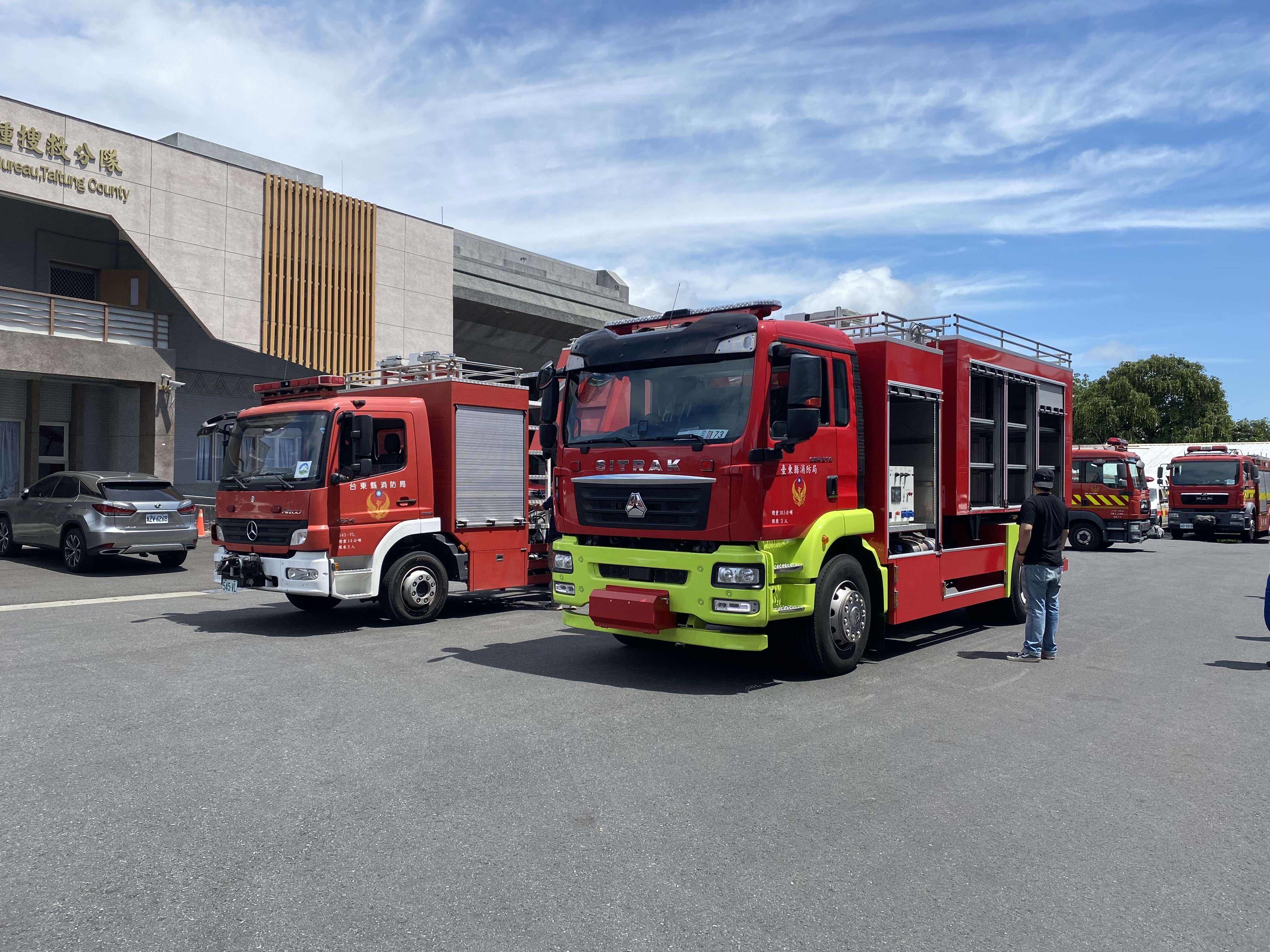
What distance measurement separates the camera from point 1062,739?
6.20 metres

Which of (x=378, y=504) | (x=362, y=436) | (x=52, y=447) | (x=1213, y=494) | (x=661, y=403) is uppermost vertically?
(x=52, y=447)

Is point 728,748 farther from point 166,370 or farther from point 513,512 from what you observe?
point 166,370

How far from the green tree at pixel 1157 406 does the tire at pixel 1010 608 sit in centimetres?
5881

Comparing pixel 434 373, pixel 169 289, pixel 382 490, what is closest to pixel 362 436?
pixel 382 490

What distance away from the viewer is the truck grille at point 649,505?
735 centimetres

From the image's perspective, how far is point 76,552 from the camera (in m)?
15.6

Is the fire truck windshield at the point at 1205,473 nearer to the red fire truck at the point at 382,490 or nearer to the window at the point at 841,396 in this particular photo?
the red fire truck at the point at 382,490

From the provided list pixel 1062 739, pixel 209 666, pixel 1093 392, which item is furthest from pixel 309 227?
pixel 1093 392

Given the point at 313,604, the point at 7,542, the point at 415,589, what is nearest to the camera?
the point at 415,589

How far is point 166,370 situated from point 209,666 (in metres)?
16.7

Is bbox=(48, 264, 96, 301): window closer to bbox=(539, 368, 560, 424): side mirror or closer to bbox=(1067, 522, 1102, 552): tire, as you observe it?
bbox=(539, 368, 560, 424): side mirror

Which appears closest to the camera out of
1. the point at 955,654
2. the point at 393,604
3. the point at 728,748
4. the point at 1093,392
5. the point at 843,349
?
the point at 728,748

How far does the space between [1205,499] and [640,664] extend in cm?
2657

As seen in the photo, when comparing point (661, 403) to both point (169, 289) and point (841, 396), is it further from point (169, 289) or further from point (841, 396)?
point (169, 289)
